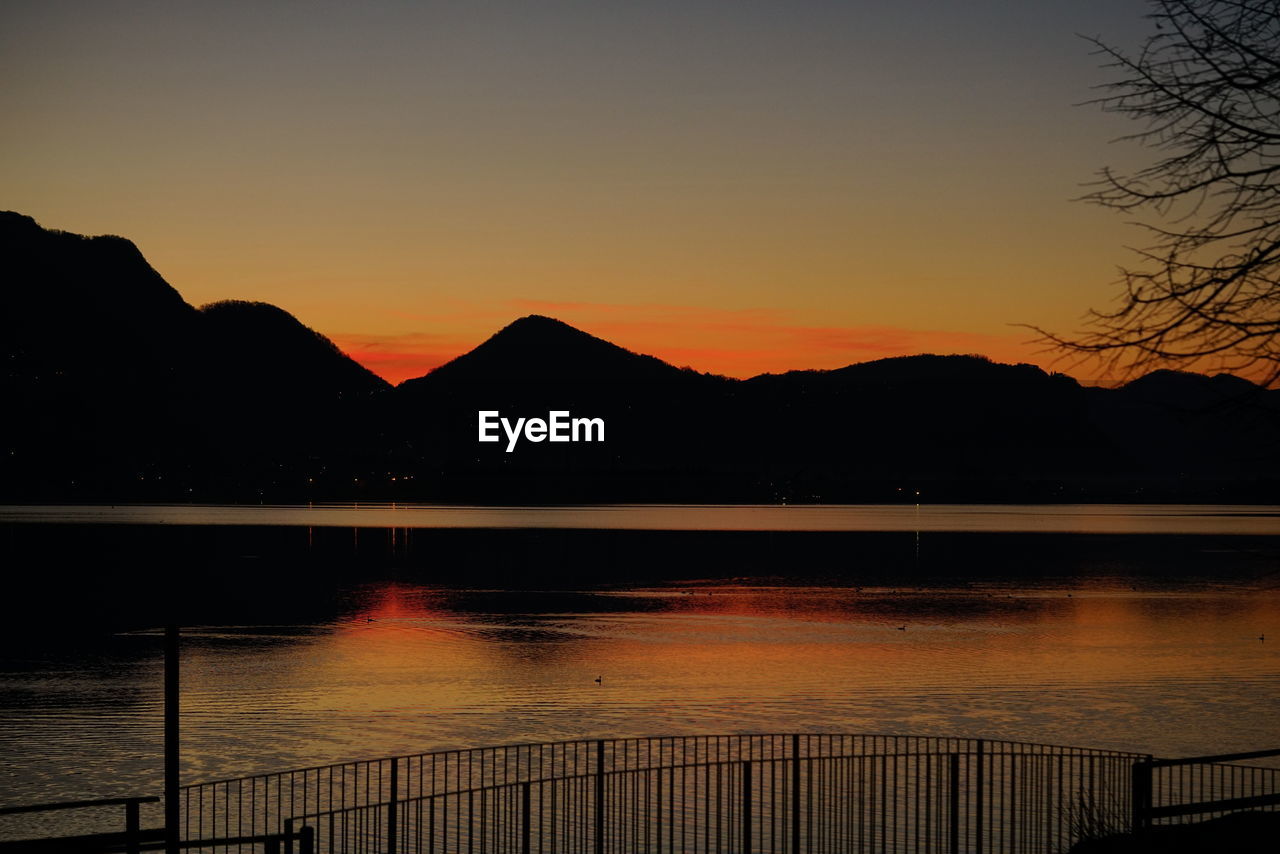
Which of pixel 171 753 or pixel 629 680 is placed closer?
pixel 171 753

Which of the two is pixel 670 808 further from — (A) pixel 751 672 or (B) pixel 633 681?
(A) pixel 751 672

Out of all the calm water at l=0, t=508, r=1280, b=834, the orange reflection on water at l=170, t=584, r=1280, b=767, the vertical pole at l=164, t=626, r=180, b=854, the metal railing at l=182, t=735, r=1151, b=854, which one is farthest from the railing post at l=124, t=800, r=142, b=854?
the orange reflection on water at l=170, t=584, r=1280, b=767

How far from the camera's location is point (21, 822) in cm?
2827

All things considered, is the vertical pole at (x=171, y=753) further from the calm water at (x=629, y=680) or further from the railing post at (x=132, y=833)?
the calm water at (x=629, y=680)

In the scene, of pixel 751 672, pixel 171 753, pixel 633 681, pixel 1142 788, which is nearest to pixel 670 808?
pixel 1142 788

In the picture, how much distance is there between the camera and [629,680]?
2058 inches

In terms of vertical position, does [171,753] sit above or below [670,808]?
above

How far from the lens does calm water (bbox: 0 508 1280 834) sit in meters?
38.5

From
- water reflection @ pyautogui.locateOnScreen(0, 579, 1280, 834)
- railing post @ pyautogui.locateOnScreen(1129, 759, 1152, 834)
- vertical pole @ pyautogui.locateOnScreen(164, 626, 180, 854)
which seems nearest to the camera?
vertical pole @ pyautogui.locateOnScreen(164, 626, 180, 854)

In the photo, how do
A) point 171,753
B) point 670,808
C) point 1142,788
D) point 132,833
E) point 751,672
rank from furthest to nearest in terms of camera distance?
point 751,672
point 670,808
point 1142,788
point 132,833
point 171,753

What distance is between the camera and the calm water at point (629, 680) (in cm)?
Answer: 3847

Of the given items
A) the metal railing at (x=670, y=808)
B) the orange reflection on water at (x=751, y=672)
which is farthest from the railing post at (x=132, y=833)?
the orange reflection on water at (x=751, y=672)

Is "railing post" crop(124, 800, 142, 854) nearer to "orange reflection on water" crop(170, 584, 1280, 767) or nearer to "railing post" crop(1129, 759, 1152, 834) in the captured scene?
"railing post" crop(1129, 759, 1152, 834)

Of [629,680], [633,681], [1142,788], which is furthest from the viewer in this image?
[629,680]
